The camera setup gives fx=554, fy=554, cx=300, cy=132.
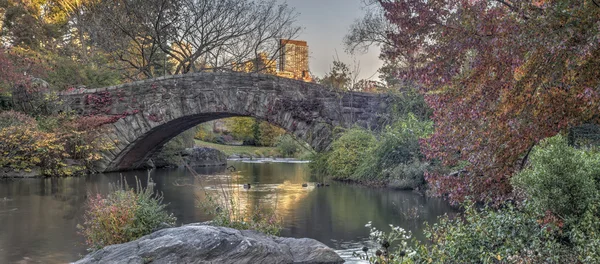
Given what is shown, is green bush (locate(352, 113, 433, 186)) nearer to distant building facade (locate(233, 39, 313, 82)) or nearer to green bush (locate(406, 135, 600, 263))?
green bush (locate(406, 135, 600, 263))

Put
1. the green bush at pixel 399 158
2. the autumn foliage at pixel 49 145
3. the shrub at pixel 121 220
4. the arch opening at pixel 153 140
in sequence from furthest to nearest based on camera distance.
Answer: the arch opening at pixel 153 140 → the autumn foliage at pixel 49 145 → the green bush at pixel 399 158 → the shrub at pixel 121 220

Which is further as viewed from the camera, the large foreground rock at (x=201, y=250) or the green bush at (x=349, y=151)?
the green bush at (x=349, y=151)

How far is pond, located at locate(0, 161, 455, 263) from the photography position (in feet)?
21.2

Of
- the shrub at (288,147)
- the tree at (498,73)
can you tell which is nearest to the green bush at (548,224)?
the tree at (498,73)

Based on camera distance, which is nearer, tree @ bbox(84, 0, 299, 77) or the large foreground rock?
the large foreground rock

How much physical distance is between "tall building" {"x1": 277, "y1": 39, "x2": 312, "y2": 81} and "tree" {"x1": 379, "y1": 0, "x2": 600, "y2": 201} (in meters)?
15.6

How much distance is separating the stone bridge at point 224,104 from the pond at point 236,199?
1.57m

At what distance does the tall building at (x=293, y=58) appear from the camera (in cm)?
2078

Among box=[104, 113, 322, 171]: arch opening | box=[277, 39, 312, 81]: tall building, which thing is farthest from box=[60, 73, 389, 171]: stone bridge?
box=[277, 39, 312, 81]: tall building

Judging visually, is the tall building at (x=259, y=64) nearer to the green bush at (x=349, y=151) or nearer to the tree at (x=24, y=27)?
the green bush at (x=349, y=151)

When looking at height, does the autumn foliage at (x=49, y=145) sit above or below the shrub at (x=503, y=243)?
above

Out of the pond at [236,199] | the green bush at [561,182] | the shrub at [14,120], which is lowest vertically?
the pond at [236,199]

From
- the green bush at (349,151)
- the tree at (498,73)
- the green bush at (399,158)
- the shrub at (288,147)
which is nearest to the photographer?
the tree at (498,73)

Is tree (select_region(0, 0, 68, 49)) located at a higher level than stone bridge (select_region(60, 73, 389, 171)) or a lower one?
higher
